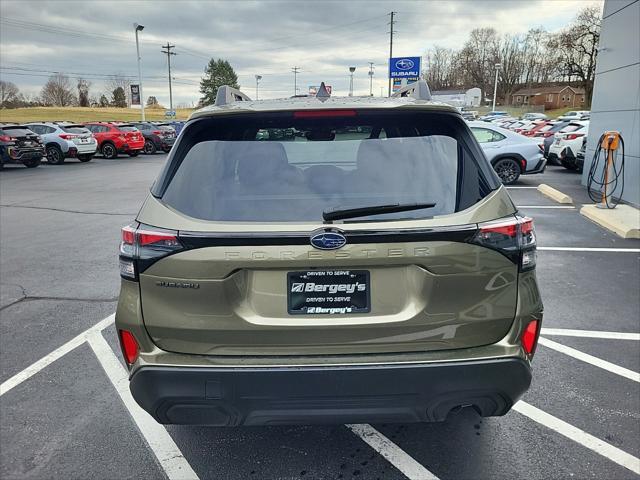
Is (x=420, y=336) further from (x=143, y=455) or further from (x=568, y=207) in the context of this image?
(x=568, y=207)

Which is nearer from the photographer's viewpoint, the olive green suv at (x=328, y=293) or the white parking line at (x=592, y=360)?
the olive green suv at (x=328, y=293)

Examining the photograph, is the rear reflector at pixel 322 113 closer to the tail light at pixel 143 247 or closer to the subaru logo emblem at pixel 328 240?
the subaru logo emblem at pixel 328 240

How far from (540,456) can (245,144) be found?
7.73ft

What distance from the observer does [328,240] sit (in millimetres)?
2055

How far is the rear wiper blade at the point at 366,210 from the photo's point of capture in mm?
2105

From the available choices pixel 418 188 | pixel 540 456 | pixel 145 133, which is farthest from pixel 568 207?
pixel 145 133

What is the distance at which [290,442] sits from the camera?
2941 millimetres

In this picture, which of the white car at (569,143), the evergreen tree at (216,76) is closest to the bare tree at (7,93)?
the evergreen tree at (216,76)

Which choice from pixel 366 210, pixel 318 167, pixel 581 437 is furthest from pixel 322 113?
pixel 581 437

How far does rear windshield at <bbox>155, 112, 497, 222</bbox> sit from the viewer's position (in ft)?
7.16

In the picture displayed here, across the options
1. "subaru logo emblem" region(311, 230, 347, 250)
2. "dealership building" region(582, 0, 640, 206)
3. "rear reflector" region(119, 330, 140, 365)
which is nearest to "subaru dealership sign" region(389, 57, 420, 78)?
"dealership building" region(582, 0, 640, 206)

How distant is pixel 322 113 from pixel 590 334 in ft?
11.3

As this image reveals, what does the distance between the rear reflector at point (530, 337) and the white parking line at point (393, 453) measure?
0.89 metres

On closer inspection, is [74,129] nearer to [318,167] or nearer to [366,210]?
[318,167]
